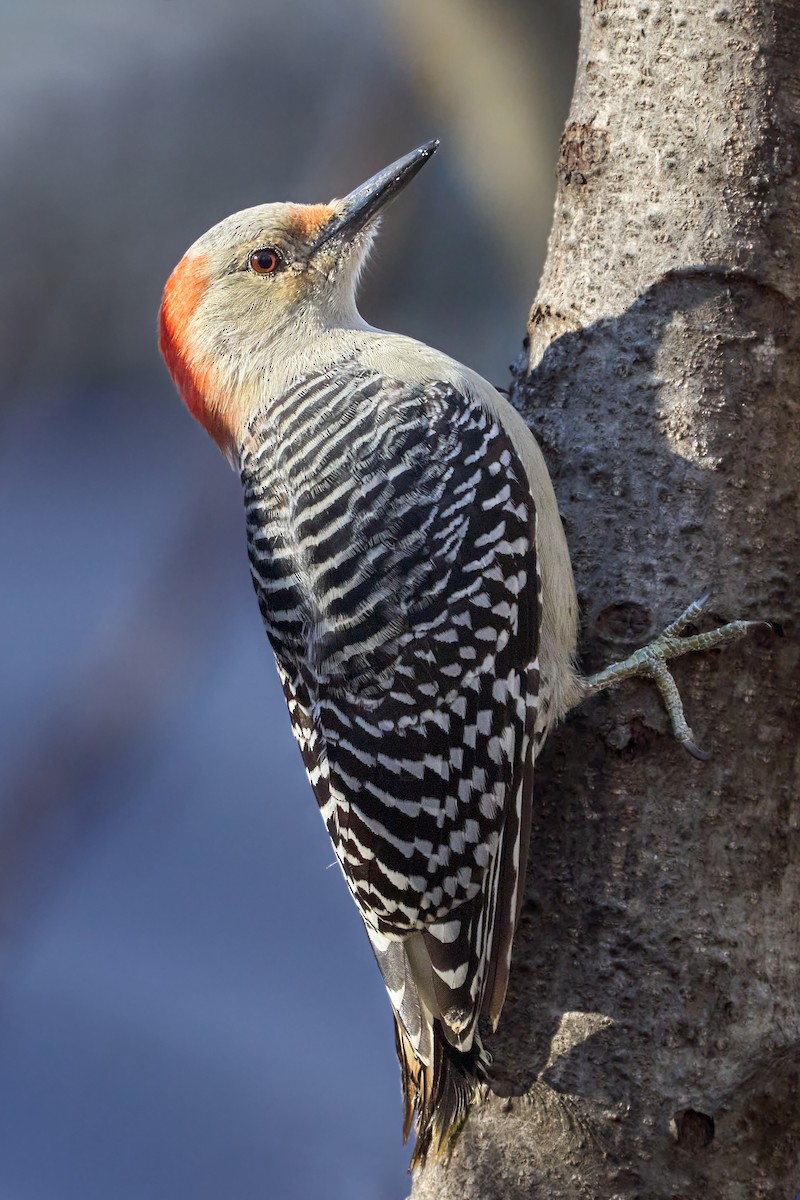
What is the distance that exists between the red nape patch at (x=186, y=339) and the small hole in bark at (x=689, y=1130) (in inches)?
74.9

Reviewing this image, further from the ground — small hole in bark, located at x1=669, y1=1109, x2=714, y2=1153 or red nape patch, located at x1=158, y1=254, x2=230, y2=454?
red nape patch, located at x1=158, y1=254, x2=230, y2=454

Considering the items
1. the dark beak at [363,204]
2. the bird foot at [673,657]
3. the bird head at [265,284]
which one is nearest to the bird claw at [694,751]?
the bird foot at [673,657]

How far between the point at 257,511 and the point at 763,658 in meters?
1.15

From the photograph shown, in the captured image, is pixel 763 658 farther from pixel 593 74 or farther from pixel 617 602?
pixel 593 74

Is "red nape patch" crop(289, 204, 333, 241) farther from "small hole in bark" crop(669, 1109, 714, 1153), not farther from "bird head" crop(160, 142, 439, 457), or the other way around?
"small hole in bark" crop(669, 1109, 714, 1153)

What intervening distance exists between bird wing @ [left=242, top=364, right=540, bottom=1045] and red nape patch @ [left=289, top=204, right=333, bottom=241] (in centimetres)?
67

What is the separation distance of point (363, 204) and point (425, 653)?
133 centimetres

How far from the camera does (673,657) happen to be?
245 centimetres

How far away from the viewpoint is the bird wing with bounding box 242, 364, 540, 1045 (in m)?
2.36

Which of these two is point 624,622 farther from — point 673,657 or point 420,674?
point 420,674

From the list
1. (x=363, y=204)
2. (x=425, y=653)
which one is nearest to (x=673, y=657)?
(x=425, y=653)

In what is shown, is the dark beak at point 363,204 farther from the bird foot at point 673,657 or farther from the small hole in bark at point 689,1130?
the small hole in bark at point 689,1130

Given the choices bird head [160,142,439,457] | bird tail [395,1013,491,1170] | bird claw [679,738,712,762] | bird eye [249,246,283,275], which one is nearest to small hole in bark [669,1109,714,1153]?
bird tail [395,1013,491,1170]

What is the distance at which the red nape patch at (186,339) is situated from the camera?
126 inches
